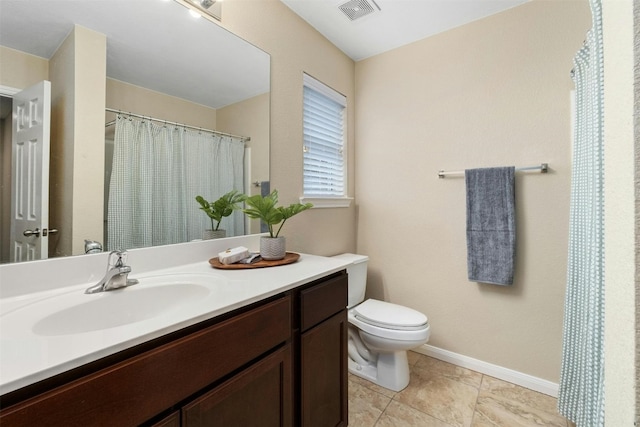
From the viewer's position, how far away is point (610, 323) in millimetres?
452

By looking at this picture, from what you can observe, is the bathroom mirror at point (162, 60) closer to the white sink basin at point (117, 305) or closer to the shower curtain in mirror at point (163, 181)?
the shower curtain in mirror at point (163, 181)

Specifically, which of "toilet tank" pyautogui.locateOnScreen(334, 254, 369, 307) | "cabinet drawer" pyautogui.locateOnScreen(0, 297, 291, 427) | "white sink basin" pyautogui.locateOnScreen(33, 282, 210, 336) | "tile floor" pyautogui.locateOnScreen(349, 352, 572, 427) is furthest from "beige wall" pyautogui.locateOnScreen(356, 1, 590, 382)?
"white sink basin" pyautogui.locateOnScreen(33, 282, 210, 336)

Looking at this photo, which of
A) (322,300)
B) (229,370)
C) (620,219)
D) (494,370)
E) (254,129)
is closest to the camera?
(620,219)

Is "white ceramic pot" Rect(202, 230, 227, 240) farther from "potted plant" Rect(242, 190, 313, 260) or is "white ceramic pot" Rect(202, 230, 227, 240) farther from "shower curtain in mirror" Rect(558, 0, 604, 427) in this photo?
"shower curtain in mirror" Rect(558, 0, 604, 427)

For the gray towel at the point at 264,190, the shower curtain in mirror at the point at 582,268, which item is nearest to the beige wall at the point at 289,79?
the gray towel at the point at 264,190

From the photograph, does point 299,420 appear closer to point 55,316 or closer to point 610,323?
point 55,316

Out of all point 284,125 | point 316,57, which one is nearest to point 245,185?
point 284,125

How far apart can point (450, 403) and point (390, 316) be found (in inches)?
22.1

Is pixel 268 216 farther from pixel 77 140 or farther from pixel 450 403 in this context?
pixel 450 403

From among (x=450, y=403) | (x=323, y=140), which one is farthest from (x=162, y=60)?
(x=450, y=403)

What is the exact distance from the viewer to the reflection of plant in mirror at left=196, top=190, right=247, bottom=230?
134cm

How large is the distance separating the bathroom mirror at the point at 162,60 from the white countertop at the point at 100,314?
0.22 metres

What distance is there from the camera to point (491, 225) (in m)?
1.75

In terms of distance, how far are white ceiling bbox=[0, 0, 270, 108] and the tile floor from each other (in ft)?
6.05
